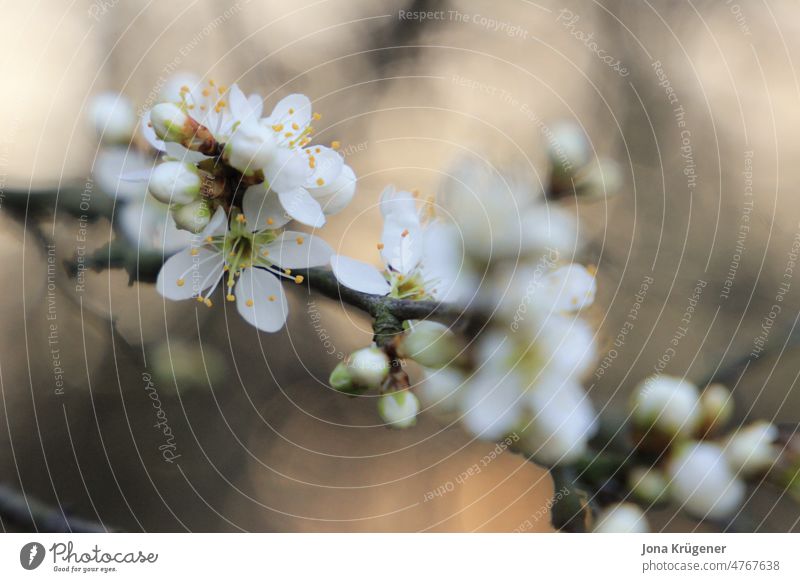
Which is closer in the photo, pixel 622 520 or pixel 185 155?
pixel 185 155

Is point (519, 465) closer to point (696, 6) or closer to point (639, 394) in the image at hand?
point (639, 394)

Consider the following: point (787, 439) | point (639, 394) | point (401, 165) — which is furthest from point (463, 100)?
point (787, 439)

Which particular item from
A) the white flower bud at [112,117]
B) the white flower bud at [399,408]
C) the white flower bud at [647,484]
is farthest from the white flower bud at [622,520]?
the white flower bud at [112,117]

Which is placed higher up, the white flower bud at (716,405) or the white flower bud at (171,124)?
the white flower bud at (171,124)

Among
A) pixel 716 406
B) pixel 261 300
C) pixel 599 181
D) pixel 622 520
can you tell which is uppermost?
pixel 599 181

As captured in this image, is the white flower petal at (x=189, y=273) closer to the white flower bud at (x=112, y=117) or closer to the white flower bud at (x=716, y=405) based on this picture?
the white flower bud at (x=112, y=117)

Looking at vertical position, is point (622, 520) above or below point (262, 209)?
below

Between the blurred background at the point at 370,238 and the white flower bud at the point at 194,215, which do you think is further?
the blurred background at the point at 370,238

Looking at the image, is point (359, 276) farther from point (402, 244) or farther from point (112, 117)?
point (112, 117)

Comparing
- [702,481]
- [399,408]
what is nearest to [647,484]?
[702,481]
